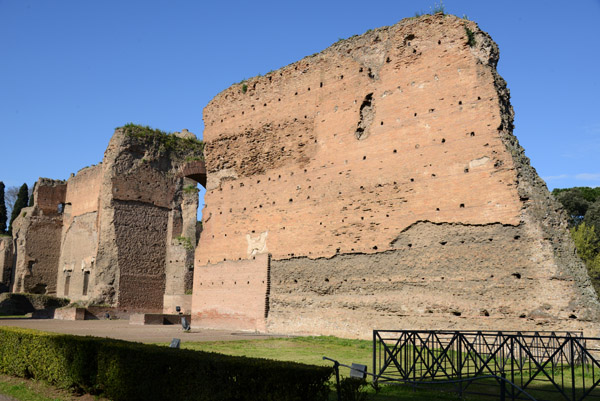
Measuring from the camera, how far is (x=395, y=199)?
12.6 metres

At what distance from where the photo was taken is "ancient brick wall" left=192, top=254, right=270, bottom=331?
49.8 feet

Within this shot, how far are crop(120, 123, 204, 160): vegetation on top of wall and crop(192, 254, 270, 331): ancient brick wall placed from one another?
10552 mm

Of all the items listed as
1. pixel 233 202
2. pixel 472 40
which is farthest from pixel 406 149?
pixel 233 202

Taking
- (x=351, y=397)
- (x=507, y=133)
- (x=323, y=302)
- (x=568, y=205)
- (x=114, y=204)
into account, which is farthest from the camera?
(x=568, y=205)

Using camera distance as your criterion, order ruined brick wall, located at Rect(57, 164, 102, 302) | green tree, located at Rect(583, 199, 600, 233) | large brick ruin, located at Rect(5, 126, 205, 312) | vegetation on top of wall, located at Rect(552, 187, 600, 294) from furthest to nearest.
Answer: green tree, located at Rect(583, 199, 600, 233) < ruined brick wall, located at Rect(57, 164, 102, 302) < vegetation on top of wall, located at Rect(552, 187, 600, 294) < large brick ruin, located at Rect(5, 126, 205, 312)

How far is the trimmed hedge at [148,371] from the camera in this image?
4766mm

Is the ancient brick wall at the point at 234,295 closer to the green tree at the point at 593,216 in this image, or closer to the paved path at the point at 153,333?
the paved path at the point at 153,333

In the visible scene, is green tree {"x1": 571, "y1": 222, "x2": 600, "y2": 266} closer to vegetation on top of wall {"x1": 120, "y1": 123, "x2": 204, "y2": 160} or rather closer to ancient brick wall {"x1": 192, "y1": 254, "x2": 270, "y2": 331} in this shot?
ancient brick wall {"x1": 192, "y1": 254, "x2": 270, "y2": 331}

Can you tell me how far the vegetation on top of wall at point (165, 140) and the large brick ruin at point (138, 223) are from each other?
0.05 metres

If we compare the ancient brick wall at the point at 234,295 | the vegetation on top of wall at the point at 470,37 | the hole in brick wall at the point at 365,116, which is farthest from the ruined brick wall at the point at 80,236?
the vegetation on top of wall at the point at 470,37

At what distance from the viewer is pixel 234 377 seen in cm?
530

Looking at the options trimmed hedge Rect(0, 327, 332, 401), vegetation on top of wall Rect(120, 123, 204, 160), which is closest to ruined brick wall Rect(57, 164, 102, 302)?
vegetation on top of wall Rect(120, 123, 204, 160)

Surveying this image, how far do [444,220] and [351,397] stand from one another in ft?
23.6

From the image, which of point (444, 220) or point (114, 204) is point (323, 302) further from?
point (114, 204)
